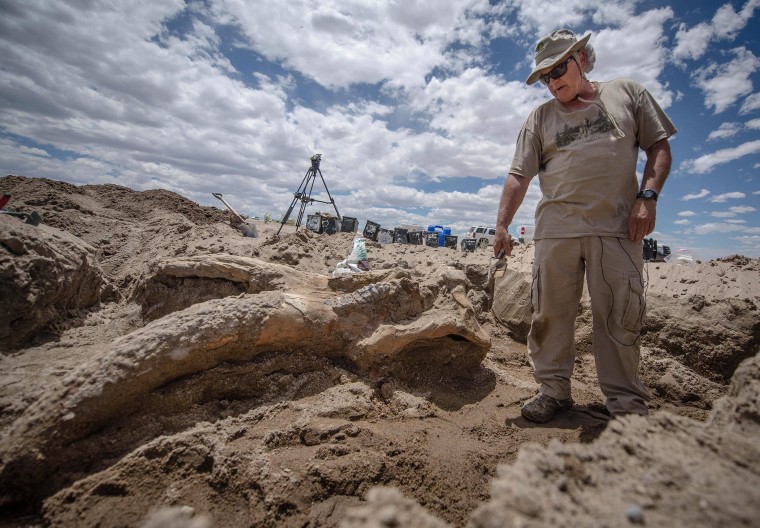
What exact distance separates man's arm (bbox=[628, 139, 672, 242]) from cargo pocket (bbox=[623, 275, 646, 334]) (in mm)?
263

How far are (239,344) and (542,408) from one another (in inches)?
70.3

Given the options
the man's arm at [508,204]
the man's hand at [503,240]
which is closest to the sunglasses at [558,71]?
the man's arm at [508,204]

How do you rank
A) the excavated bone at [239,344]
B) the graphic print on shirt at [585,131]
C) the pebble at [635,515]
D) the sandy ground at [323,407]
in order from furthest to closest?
the graphic print on shirt at [585,131] < the excavated bone at [239,344] < the sandy ground at [323,407] < the pebble at [635,515]

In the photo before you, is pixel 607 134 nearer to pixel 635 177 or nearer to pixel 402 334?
pixel 635 177

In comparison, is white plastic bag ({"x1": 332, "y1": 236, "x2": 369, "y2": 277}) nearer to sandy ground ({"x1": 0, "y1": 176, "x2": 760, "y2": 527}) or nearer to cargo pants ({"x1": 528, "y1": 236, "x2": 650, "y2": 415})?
sandy ground ({"x1": 0, "y1": 176, "x2": 760, "y2": 527})

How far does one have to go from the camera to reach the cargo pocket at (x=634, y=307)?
1884mm

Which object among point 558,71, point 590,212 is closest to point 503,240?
point 590,212

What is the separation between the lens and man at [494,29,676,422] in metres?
1.92

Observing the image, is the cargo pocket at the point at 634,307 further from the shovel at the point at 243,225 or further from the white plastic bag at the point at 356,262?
the shovel at the point at 243,225

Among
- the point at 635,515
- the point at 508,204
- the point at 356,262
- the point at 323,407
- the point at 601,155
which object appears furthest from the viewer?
the point at 356,262

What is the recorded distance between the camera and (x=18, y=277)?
7.39ft

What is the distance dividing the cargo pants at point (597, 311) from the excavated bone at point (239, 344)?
0.48 m

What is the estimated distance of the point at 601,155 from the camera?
1973mm

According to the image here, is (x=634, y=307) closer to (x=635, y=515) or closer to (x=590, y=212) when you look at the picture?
(x=590, y=212)
